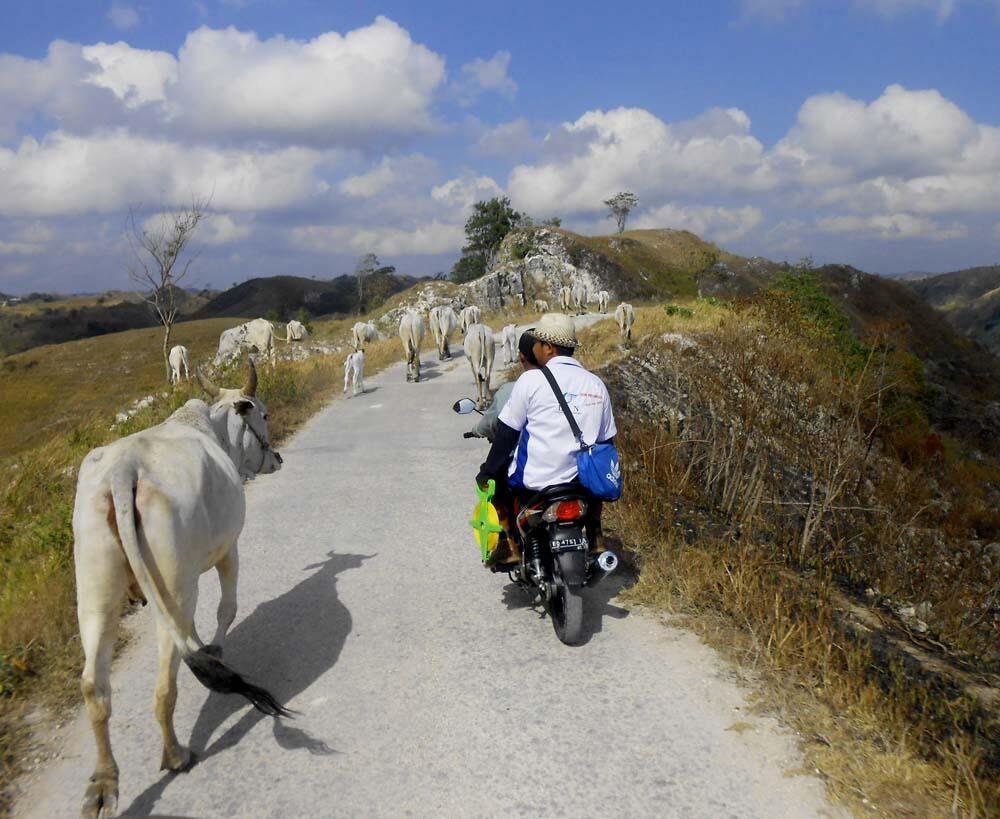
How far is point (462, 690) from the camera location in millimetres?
4164

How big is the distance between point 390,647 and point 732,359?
837cm

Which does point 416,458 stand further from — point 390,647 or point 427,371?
point 427,371

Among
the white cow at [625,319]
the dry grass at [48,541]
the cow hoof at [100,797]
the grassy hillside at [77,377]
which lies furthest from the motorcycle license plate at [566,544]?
the grassy hillside at [77,377]

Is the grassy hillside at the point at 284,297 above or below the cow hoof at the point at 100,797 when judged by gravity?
above

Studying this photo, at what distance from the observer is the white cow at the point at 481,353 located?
48.2 feet

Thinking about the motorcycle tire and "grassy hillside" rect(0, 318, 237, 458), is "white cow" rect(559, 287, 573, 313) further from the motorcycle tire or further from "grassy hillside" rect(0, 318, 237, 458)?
the motorcycle tire

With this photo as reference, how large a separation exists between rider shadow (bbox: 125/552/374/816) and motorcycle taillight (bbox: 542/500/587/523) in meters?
1.73

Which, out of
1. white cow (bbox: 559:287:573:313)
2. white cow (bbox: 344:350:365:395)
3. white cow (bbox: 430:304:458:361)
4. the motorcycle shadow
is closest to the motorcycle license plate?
the motorcycle shadow

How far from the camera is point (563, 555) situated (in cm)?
452

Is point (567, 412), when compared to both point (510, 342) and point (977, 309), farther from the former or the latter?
point (977, 309)

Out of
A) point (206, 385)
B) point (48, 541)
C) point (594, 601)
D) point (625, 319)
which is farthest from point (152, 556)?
point (625, 319)

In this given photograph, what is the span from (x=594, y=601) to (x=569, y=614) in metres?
0.87

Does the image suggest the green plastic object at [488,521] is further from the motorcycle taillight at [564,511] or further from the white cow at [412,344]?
the white cow at [412,344]

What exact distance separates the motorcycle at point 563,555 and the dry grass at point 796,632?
0.85 metres
